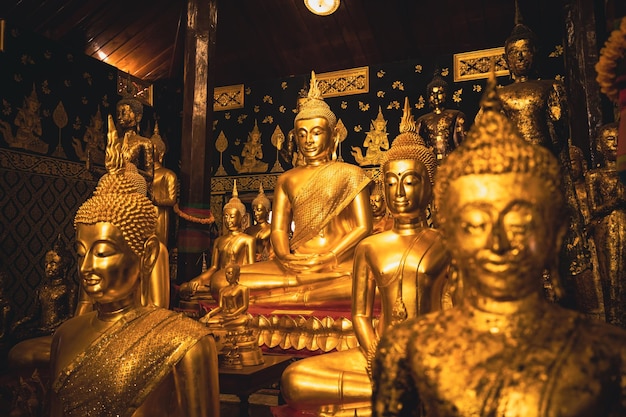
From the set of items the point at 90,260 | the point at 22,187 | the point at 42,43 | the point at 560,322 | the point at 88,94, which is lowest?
the point at 560,322

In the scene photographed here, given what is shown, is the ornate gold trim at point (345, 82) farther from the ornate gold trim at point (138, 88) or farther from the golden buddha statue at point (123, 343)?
the golden buddha statue at point (123, 343)

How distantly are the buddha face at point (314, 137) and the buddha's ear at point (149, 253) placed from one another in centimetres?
273

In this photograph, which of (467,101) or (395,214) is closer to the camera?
(395,214)

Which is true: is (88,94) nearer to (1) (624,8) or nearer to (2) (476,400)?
(1) (624,8)

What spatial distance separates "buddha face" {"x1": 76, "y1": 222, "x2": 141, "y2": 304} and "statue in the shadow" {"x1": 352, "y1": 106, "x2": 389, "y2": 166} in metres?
5.79

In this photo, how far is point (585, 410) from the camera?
2.89ft

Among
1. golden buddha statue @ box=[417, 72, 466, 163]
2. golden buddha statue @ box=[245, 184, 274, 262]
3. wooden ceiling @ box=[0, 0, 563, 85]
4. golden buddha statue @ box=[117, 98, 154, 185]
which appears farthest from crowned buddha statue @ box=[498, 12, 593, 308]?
golden buddha statue @ box=[117, 98, 154, 185]

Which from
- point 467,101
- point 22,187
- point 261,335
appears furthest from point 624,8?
point 22,187

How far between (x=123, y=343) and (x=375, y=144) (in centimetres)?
598

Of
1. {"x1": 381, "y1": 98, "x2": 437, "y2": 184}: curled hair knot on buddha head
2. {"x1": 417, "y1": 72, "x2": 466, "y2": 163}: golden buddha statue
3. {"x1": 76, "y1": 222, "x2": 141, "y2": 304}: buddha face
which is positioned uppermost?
{"x1": 417, "y1": 72, "x2": 466, "y2": 163}: golden buddha statue

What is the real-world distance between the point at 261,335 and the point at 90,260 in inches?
86.0

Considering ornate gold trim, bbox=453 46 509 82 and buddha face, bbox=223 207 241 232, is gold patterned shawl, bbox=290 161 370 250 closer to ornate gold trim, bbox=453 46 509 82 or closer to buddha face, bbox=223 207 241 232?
buddha face, bbox=223 207 241 232

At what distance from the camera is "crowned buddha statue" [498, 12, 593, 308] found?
3.30m

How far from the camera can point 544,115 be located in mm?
3395
